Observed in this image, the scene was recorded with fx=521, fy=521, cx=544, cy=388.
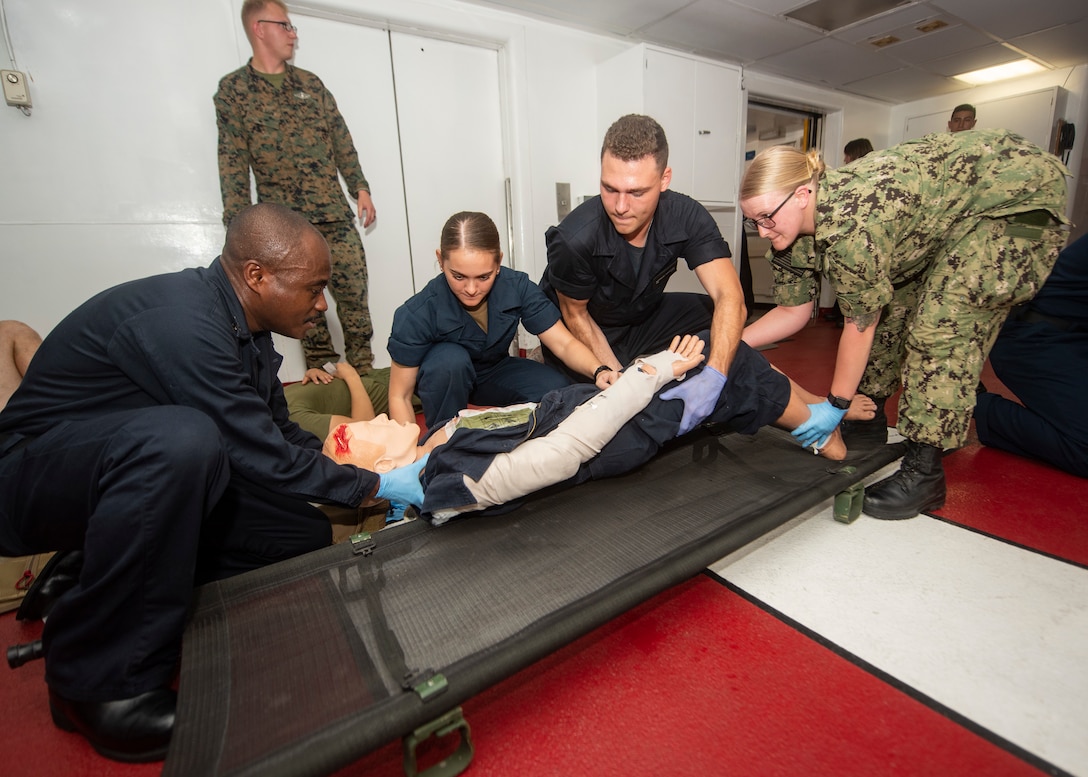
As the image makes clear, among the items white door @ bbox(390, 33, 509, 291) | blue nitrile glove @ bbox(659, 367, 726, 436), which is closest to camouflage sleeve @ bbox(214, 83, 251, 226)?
white door @ bbox(390, 33, 509, 291)

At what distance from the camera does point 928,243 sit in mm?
1496

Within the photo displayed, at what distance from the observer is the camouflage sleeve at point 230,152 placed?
2.68 metres

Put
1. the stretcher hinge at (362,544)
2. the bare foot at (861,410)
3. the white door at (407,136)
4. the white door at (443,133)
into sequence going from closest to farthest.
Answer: the stretcher hinge at (362,544), the bare foot at (861,410), the white door at (407,136), the white door at (443,133)

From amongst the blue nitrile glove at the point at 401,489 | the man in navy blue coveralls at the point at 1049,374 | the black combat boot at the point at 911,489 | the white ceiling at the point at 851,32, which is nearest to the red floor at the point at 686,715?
the blue nitrile glove at the point at 401,489

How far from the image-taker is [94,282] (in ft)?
8.97

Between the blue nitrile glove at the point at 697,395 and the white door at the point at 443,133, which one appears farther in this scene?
the white door at the point at 443,133

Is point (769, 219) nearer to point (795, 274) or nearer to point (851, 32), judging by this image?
point (795, 274)

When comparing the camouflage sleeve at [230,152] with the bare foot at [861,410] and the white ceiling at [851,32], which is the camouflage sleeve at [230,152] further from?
the bare foot at [861,410]

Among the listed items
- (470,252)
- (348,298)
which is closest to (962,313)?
(470,252)

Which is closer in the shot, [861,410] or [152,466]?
[152,466]

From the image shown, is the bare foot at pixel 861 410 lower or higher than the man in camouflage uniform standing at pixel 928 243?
lower

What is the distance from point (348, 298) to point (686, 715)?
273 cm

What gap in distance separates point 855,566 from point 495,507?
34.4 inches

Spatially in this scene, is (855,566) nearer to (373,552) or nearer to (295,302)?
(373,552)
